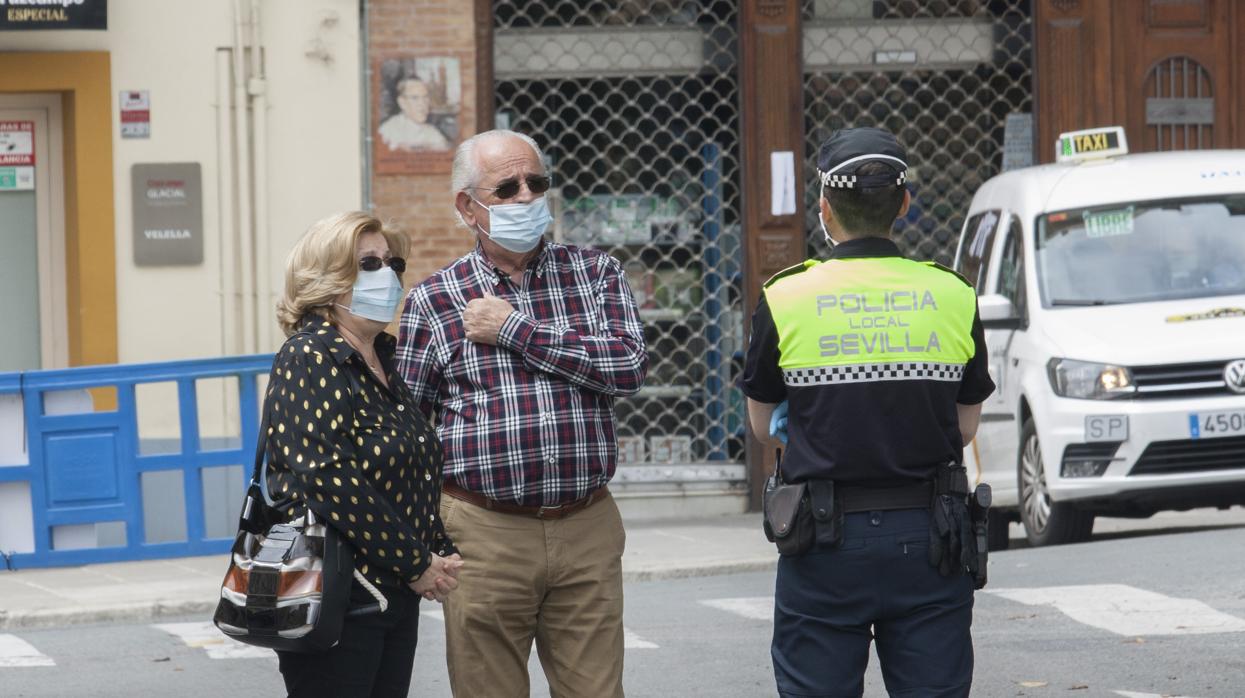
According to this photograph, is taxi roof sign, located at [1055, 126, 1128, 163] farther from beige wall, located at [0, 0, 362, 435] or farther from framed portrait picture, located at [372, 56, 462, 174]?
beige wall, located at [0, 0, 362, 435]

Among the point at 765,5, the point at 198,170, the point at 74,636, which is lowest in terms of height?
the point at 74,636

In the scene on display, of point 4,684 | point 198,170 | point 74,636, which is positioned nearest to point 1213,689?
point 4,684

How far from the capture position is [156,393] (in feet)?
39.5

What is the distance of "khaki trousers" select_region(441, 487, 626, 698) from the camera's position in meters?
4.53

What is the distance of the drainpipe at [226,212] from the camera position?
1326 cm

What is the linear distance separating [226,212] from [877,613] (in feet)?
32.6

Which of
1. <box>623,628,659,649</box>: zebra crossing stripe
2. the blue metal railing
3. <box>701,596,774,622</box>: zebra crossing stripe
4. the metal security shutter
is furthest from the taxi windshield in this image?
the blue metal railing

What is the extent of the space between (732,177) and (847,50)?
1218mm

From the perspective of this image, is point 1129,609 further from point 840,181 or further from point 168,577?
point 168,577

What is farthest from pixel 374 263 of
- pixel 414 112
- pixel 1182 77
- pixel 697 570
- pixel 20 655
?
pixel 1182 77

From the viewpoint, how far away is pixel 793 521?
13.1ft

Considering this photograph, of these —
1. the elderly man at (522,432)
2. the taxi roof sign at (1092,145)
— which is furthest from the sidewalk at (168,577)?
the elderly man at (522,432)

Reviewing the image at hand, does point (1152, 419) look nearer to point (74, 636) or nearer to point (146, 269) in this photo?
point (74, 636)

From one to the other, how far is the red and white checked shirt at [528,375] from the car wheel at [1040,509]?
599cm
